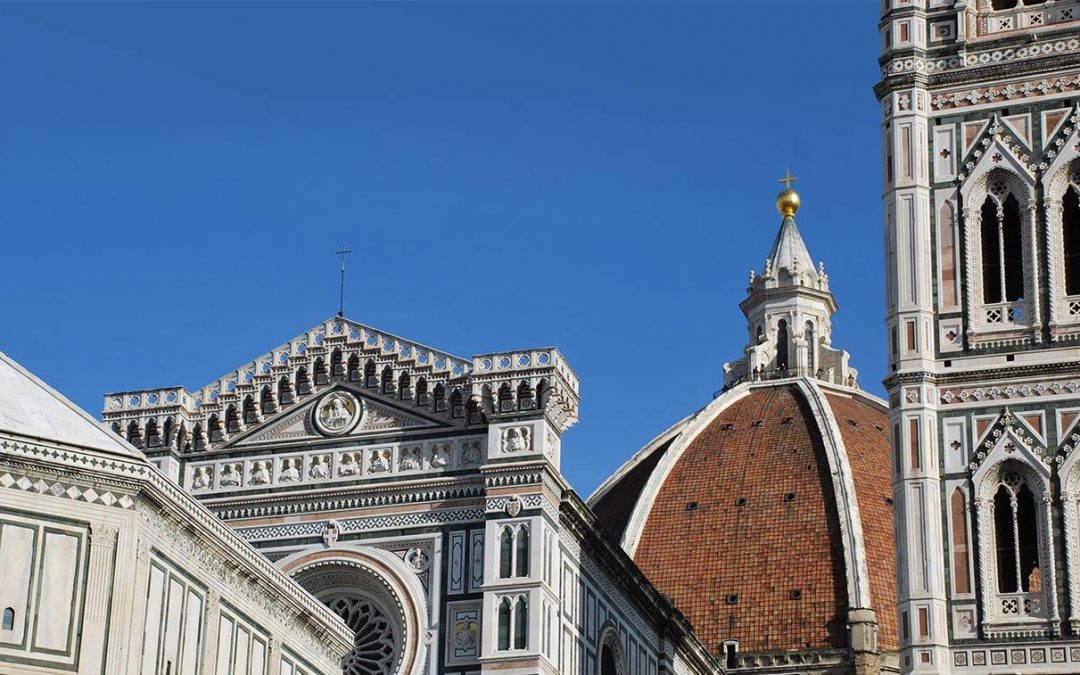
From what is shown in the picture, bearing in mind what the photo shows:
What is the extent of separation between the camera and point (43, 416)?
19.6 metres

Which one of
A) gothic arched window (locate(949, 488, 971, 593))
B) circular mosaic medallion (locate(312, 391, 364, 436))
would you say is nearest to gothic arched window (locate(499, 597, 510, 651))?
circular mosaic medallion (locate(312, 391, 364, 436))

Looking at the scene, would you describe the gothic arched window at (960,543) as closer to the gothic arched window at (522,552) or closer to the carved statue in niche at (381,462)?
the gothic arched window at (522,552)

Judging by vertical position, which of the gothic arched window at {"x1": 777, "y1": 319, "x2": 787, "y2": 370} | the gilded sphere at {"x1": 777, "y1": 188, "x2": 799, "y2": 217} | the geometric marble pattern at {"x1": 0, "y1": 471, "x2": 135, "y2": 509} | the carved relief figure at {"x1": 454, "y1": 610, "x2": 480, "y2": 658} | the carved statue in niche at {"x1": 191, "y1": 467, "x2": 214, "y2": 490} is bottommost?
the geometric marble pattern at {"x1": 0, "y1": 471, "x2": 135, "y2": 509}

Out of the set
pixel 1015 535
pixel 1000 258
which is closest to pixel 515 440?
pixel 1015 535

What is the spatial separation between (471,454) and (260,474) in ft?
10.8

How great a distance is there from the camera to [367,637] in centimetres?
3259

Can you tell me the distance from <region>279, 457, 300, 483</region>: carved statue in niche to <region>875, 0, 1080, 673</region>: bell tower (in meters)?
8.73

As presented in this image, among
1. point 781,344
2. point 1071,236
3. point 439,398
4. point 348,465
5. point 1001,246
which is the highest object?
point 781,344

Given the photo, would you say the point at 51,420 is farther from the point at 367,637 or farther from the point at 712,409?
the point at 712,409

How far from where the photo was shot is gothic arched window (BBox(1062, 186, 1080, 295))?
3150 centimetres

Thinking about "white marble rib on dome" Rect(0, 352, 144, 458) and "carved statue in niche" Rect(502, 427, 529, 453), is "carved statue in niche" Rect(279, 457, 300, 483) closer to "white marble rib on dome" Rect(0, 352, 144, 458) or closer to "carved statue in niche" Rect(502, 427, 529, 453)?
"carved statue in niche" Rect(502, 427, 529, 453)

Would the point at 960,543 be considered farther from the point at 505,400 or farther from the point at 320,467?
the point at 320,467

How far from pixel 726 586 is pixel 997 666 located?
30.6 meters

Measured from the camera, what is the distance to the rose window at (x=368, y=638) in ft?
106
